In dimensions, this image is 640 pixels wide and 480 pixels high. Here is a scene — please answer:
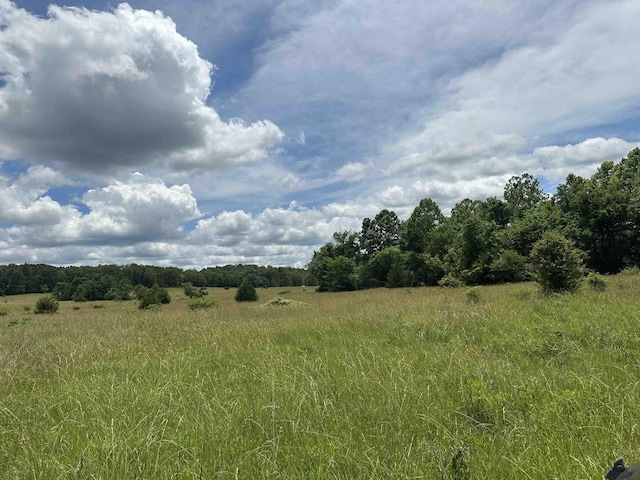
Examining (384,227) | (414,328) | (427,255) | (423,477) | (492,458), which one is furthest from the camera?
(384,227)

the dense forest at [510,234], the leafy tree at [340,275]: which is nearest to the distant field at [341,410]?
the dense forest at [510,234]

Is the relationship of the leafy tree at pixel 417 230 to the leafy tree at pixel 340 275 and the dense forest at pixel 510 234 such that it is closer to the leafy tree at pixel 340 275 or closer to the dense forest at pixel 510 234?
the dense forest at pixel 510 234

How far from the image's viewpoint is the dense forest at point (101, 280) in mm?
66438

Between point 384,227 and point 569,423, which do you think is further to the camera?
point 384,227

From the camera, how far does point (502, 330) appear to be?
24.3 feet

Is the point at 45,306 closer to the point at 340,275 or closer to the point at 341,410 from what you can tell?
the point at 341,410

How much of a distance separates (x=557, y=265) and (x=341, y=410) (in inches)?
540

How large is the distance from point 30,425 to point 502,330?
7913mm

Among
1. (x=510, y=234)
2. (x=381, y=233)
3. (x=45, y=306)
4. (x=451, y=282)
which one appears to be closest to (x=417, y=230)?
(x=381, y=233)

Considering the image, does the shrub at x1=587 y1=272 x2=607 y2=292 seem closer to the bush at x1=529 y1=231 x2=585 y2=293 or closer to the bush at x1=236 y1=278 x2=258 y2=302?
the bush at x1=529 y1=231 x2=585 y2=293

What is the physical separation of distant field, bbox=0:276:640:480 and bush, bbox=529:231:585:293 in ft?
24.8

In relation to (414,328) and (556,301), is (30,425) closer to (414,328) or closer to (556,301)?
(414,328)

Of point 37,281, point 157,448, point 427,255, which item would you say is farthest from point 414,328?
point 37,281

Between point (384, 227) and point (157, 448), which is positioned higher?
point (384, 227)
